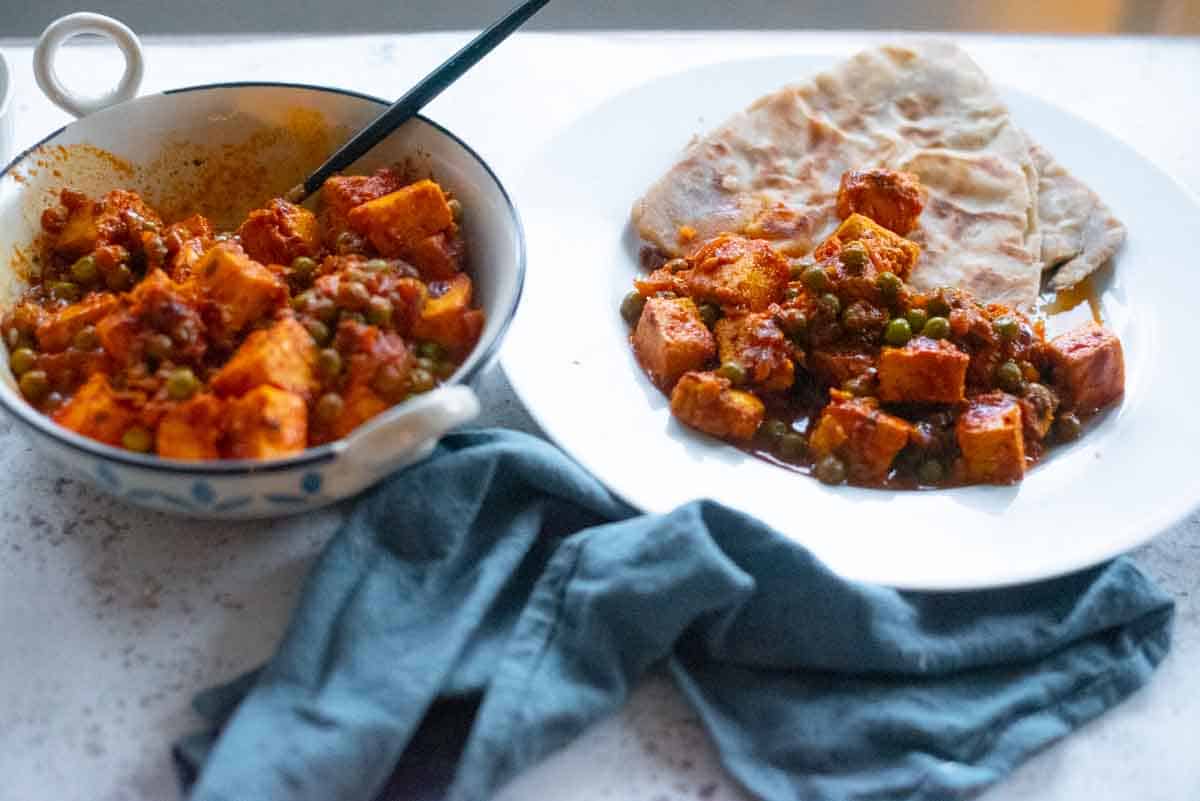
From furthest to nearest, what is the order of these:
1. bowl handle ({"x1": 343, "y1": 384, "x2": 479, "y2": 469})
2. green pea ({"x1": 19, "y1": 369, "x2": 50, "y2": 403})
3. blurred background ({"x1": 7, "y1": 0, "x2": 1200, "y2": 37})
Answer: blurred background ({"x1": 7, "y1": 0, "x2": 1200, "y2": 37}) < green pea ({"x1": 19, "y1": 369, "x2": 50, "y2": 403}) < bowl handle ({"x1": 343, "y1": 384, "x2": 479, "y2": 469})

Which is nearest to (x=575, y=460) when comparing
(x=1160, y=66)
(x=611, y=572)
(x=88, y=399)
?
(x=611, y=572)

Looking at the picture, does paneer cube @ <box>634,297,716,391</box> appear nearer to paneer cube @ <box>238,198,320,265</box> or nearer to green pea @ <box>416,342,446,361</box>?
green pea @ <box>416,342,446,361</box>

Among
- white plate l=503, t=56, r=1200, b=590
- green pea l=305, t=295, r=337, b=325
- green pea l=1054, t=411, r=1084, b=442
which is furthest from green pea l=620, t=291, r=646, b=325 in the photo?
green pea l=1054, t=411, r=1084, b=442

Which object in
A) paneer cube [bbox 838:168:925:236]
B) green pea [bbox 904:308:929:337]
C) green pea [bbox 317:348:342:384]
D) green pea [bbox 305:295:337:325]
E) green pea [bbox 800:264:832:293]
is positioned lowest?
green pea [bbox 904:308:929:337]

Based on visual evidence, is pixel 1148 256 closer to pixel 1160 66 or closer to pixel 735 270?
pixel 735 270

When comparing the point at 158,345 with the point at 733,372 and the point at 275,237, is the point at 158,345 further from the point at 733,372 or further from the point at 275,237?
the point at 733,372

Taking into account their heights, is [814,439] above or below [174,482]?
below
